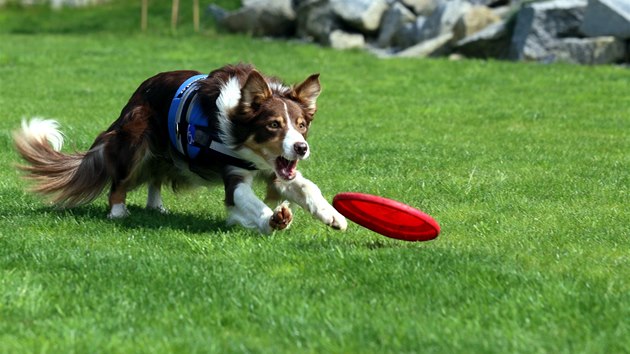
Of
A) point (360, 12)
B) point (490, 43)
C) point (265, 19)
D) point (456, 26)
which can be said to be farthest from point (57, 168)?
point (265, 19)

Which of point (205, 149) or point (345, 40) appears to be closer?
point (205, 149)

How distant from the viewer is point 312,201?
7.81 m

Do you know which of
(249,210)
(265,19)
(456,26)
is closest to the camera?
(249,210)

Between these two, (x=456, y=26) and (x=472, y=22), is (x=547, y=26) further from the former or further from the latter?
(x=456, y=26)

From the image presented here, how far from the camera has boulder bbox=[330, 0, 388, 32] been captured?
26.6 meters

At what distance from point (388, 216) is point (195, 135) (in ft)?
5.82

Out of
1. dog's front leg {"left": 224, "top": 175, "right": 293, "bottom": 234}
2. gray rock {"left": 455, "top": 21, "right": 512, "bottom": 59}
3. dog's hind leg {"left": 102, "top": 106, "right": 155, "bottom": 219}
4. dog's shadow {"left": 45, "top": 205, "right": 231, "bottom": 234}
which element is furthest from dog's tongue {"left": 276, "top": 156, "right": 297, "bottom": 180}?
gray rock {"left": 455, "top": 21, "right": 512, "bottom": 59}

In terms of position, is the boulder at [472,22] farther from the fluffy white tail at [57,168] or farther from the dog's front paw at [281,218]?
the dog's front paw at [281,218]

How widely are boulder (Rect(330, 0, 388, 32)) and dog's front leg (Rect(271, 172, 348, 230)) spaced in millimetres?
18953

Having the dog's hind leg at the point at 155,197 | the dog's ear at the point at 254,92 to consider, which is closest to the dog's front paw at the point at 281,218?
the dog's ear at the point at 254,92

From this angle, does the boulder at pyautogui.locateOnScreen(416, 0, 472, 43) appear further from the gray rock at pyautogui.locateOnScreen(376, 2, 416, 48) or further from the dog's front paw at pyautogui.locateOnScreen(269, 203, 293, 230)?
the dog's front paw at pyautogui.locateOnScreen(269, 203, 293, 230)

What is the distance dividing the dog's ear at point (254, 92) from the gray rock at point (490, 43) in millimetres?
15929

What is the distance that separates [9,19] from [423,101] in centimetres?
1995

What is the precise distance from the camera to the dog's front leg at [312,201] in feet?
25.4
